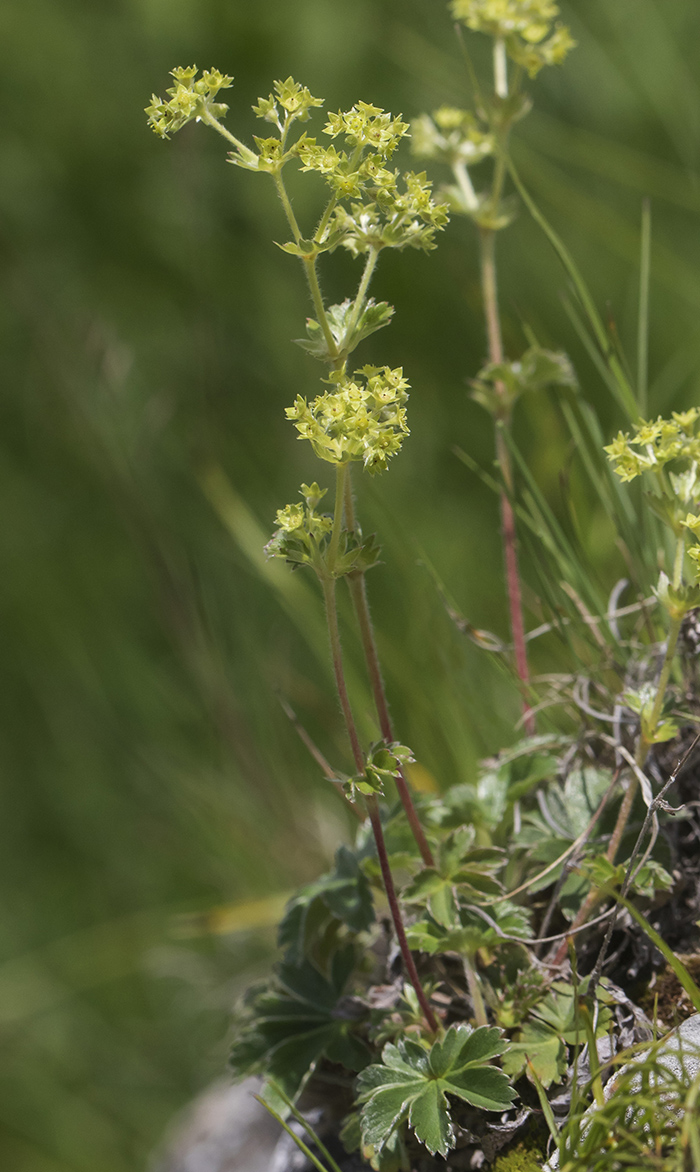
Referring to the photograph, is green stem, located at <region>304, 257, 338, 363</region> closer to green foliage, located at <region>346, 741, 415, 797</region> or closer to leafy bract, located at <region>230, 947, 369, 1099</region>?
green foliage, located at <region>346, 741, 415, 797</region>

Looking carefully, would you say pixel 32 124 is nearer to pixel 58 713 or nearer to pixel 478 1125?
pixel 58 713

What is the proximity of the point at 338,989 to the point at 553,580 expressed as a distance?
1.59 ft

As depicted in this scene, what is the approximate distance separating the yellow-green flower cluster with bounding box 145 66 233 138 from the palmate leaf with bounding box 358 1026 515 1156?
0.75m

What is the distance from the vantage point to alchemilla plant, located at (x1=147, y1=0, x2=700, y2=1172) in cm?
69

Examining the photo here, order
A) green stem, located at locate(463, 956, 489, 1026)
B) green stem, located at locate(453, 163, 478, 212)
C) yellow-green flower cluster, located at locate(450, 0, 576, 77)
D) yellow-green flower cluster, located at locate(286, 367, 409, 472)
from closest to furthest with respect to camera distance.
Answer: yellow-green flower cluster, located at locate(286, 367, 409, 472), green stem, located at locate(463, 956, 489, 1026), yellow-green flower cluster, located at locate(450, 0, 576, 77), green stem, located at locate(453, 163, 478, 212)

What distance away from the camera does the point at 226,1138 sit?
136 cm

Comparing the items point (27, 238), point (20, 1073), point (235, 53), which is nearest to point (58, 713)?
point (20, 1073)

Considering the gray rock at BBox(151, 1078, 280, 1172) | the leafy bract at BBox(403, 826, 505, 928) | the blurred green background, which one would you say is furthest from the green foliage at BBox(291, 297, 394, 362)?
the gray rock at BBox(151, 1078, 280, 1172)

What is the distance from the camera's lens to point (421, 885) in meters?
0.85

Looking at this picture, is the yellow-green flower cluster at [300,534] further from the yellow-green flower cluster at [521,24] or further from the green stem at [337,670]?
the yellow-green flower cluster at [521,24]

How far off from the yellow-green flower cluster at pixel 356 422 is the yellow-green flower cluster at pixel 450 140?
633mm

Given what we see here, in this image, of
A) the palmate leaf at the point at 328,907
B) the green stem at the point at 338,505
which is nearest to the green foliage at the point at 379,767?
the green stem at the point at 338,505

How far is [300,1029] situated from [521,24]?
3.55ft

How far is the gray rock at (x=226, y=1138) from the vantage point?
130 centimetres
